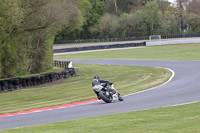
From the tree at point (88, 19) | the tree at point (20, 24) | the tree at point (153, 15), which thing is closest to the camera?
the tree at point (20, 24)

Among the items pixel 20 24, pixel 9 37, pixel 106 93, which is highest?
pixel 20 24

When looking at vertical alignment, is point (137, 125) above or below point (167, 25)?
below

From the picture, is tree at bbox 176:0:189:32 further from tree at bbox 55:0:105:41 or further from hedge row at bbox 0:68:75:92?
hedge row at bbox 0:68:75:92

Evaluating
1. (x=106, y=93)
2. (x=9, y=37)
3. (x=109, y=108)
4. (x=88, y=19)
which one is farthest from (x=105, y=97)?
(x=88, y=19)

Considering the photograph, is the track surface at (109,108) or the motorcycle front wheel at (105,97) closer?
the track surface at (109,108)

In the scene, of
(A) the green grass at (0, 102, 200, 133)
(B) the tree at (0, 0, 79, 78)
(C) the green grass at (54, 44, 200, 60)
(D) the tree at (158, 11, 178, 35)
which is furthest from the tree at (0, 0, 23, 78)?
(D) the tree at (158, 11, 178, 35)

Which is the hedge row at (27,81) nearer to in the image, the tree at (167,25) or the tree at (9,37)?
the tree at (9,37)

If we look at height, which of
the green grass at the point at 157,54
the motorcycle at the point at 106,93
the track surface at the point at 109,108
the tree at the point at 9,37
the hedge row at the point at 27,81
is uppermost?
the tree at the point at 9,37

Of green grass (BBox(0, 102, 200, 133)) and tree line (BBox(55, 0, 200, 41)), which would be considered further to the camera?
tree line (BBox(55, 0, 200, 41))

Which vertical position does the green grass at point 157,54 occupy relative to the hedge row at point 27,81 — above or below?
below

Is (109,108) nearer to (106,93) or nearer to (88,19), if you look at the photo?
(106,93)

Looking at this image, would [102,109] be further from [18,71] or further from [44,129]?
[18,71]

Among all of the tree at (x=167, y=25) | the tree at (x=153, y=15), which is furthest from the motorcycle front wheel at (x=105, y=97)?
the tree at (x=153, y=15)

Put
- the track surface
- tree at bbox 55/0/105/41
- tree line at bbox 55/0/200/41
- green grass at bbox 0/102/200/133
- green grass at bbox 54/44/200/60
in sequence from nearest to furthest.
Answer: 1. green grass at bbox 0/102/200/133
2. the track surface
3. green grass at bbox 54/44/200/60
4. tree line at bbox 55/0/200/41
5. tree at bbox 55/0/105/41
